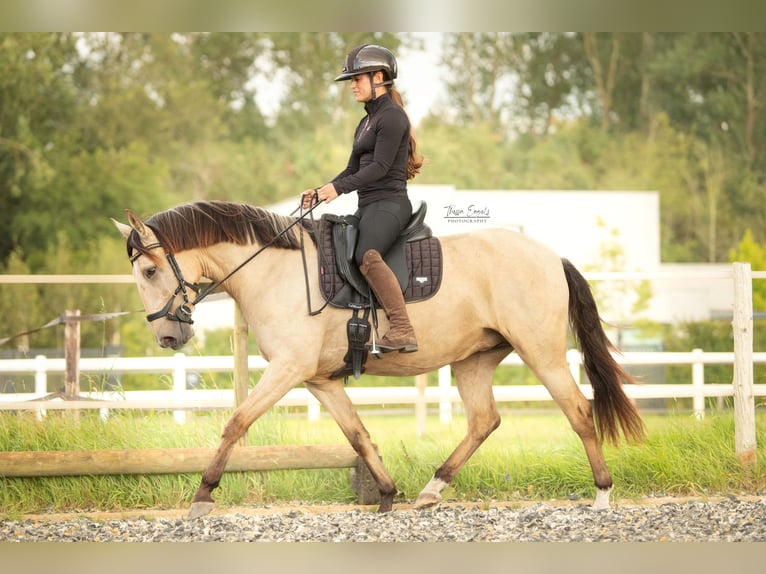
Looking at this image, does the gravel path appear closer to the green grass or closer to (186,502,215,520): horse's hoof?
(186,502,215,520): horse's hoof

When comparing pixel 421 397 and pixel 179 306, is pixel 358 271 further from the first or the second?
pixel 421 397

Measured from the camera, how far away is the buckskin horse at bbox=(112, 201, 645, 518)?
16.2 feet

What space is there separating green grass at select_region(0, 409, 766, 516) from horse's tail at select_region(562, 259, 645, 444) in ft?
2.01

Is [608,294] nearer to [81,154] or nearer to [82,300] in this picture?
[82,300]

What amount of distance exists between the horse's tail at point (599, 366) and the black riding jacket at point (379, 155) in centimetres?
117

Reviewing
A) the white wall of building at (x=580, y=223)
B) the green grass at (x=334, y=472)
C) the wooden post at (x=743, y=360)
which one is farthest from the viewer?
the white wall of building at (x=580, y=223)

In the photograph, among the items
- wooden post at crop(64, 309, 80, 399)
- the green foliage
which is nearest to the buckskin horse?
wooden post at crop(64, 309, 80, 399)

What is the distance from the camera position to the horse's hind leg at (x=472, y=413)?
17.9ft

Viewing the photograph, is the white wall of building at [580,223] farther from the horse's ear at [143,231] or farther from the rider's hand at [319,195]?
the horse's ear at [143,231]

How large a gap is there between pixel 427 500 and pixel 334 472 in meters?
0.77

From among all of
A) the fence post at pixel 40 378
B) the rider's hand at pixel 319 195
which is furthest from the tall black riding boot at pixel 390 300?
the fence post at pixel 40 378

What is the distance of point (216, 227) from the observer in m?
5.13

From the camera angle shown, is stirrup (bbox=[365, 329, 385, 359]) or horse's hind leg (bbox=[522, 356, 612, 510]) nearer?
stirrup (bbox=[365, 329, 385, 359])

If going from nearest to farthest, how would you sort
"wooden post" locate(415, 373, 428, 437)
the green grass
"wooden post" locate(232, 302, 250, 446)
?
1. the green grass
2. "wooden post" locate(232, 302, 250, 446)
3. "wooden post" locate(415, 373, 428, 437)
